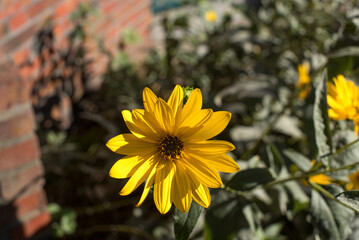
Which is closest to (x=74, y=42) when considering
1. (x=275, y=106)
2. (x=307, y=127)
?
(x=275, y=106)

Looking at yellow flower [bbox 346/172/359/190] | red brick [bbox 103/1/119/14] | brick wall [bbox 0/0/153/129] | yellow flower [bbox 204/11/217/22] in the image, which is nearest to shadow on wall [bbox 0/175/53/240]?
brick wall [bbox 0/0/153/129]

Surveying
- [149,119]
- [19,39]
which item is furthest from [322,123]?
[19,39]

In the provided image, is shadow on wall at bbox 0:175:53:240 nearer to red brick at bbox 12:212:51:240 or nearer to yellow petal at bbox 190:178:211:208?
red brick at bbox 12:212:51:240

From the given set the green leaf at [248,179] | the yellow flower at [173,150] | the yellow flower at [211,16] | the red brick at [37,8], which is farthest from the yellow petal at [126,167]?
the yellow flower at [211,16]

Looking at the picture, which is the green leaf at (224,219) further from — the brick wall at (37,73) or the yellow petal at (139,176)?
the brick wall at (37,73)

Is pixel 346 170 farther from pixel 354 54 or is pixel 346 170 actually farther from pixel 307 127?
pixel 354 54

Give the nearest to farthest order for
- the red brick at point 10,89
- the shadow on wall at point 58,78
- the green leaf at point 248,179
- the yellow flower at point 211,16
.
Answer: the green leaf at point 248,179 < the red brick at point 10,89 < the shadow on wall at point 58,78 < the yellow flower at point 211,16

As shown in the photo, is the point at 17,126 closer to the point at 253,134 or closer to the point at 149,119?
the point at 149,119
